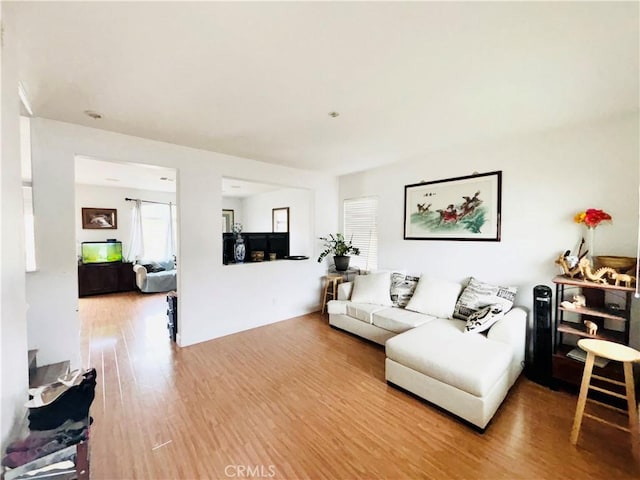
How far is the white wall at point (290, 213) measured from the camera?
6.03 meters

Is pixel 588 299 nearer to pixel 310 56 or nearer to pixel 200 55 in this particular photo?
pixel 310 56

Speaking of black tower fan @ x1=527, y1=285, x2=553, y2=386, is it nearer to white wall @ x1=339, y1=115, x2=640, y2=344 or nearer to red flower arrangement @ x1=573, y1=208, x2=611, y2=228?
white wall @ x1=339, y1=115, x2=640, y2=344

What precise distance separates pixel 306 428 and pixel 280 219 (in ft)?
17.6

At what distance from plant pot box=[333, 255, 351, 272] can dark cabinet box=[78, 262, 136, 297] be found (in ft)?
16.7

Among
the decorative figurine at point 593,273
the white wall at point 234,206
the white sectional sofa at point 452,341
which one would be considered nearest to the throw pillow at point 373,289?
the white sectional sofa at point 452,341

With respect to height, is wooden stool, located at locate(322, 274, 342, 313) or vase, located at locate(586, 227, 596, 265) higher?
vase, located at locate(586, 227, 596, 265)

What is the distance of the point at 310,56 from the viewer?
1590 mm

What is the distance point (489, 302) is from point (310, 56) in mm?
2944

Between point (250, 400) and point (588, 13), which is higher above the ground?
point (588, 13)

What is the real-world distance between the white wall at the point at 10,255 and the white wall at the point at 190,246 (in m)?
1.45

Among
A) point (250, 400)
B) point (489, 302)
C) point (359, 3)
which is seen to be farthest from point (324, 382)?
point (359, 3)

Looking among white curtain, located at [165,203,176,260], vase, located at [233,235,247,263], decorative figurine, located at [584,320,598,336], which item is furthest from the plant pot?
white curtain, located at [165,203,176,260]

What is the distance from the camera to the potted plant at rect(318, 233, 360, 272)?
4641mm

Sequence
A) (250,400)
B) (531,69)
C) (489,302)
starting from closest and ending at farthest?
(531,69), (250,400), (489,302)
